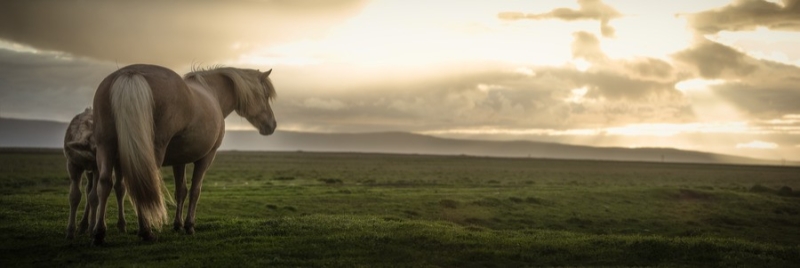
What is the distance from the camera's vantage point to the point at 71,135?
37.7 feet

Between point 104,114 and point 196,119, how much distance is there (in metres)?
1.56

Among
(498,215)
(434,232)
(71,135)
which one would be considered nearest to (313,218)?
(434,232)

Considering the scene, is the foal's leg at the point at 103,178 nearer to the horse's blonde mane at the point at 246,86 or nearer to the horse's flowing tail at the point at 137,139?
the horse's flowing tail at the point at 137,139

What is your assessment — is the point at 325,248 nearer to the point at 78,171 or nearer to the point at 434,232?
the point at 434,232

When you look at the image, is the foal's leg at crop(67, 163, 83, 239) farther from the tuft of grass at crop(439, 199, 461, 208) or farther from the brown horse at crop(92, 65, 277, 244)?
the tuft of grass at crop(439, 199, 461, 208)

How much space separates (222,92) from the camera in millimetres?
12797

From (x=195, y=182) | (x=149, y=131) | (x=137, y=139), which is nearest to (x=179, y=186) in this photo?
(x=195, y=182)

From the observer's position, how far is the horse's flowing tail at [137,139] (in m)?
9.45

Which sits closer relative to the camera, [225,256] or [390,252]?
[225,256]

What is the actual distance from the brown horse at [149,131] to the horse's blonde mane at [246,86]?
991 millimetres

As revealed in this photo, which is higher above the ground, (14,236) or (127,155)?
(127,155)

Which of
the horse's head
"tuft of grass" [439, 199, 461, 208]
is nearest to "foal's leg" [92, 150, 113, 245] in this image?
the horse's head

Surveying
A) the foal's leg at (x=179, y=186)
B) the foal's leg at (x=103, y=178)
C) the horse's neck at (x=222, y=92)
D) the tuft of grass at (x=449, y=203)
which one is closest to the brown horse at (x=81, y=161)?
the foal's leg at (x=103, y=178)

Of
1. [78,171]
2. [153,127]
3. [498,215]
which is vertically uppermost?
[153,127]
